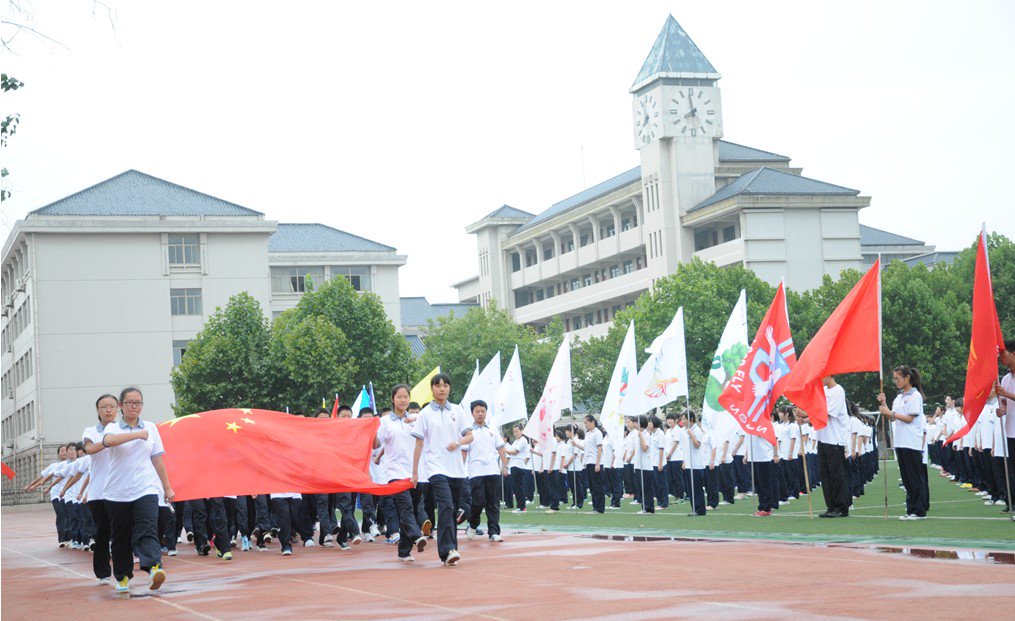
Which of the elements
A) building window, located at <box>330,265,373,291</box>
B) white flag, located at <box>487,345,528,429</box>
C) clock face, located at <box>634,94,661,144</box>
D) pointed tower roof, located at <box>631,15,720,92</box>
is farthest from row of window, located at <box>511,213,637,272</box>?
white flag, located at <box>487,345,528,429</box>

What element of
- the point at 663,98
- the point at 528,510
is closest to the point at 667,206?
the point at 663,98

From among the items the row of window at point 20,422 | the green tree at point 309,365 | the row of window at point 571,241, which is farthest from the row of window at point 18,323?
the row of window at point 571,241

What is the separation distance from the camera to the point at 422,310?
375 ft

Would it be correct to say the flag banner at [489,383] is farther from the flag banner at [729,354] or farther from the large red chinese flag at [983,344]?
the large red chinese flag at [983,344]

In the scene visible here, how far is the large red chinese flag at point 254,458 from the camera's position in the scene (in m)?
16.2

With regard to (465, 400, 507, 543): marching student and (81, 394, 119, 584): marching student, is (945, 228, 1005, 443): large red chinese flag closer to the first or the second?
(465, 400, 507, 543): marching student

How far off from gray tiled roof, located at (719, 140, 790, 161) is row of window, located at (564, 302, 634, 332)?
11.8m

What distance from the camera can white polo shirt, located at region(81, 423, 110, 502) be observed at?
1264 centimetres

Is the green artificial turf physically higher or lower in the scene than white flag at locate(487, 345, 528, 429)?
lower

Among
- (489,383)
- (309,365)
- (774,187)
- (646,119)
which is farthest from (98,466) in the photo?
(646,119)

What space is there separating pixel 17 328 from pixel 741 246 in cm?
4199

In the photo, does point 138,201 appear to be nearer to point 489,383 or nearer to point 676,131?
point 676,131

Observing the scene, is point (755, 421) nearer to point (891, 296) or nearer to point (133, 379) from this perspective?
point (891, 296)

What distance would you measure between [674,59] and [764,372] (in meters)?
60.2
